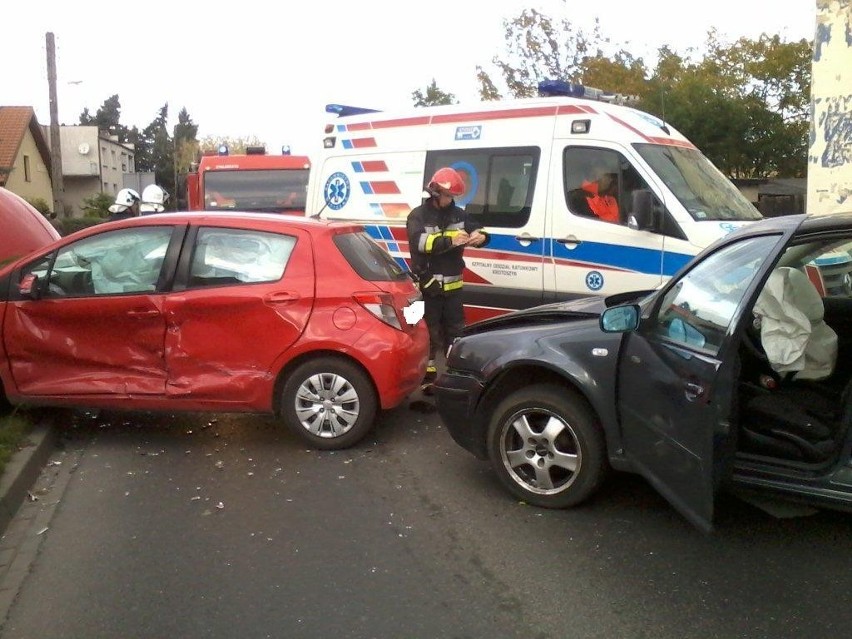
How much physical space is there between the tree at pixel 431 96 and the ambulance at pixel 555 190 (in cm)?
3707

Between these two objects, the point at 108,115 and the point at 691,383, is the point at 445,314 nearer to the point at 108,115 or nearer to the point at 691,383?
the point at 691,383

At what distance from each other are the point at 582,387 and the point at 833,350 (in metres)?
1.28

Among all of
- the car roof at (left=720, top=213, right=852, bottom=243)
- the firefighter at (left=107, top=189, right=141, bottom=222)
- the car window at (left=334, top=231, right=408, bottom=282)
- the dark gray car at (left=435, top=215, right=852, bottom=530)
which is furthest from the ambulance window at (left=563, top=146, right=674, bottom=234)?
the firefighter at (left=107, top=189, right=141, bottom=222)

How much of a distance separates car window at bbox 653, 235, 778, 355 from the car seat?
0.15m

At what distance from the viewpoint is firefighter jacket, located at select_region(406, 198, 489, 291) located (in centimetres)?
751

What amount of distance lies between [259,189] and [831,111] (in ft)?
30.6

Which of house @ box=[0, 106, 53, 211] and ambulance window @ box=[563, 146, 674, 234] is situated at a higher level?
house @ box=[0, 106, 53, 211]

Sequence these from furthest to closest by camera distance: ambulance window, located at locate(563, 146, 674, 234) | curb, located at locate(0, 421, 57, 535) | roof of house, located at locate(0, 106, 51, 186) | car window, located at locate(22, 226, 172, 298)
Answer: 1. roof of house, located at locate(0, 106, 51, 186)
2. ambulance window, located at locate(563, 146, 674, 234)
3. car window, located at locate(22, 226, 172, 298)
4. curb, located at locate(0, 421, 57, 535)

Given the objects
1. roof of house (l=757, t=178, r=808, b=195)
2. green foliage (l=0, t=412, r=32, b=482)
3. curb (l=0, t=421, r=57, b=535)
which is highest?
roof of house (l=757, t=178, r=808, b=195)

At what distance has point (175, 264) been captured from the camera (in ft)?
20.7

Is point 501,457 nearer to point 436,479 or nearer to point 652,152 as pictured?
point 436,479

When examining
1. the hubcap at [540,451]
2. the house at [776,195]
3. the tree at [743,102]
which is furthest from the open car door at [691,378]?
the tree at [743,102]

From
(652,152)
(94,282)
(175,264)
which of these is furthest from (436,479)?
(652,152)

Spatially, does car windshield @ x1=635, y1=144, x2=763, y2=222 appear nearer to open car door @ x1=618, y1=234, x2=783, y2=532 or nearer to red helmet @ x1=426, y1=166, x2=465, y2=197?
red helmet @ x1=426, y1=166, x2=465, y2=197
